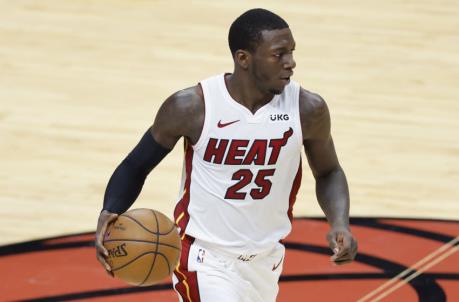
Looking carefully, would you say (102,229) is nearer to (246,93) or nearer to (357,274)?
(246,93)

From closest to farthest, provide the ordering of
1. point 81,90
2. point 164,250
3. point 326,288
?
point 164,250, point 326,288, point 81,90

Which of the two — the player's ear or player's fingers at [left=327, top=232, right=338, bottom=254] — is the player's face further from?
player's fingers at [left=327, top=232, right=338, bottom=254]

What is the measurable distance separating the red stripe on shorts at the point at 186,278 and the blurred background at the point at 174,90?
323 cm

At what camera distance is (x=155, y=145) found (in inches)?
219

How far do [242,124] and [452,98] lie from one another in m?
6.73

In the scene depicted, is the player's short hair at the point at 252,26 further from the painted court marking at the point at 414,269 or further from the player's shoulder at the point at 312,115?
the painted court marking at the point at 414,269

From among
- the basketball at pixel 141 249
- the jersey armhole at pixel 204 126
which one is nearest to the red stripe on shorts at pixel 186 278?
the basketball at pixel 141 249

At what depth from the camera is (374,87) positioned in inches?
477

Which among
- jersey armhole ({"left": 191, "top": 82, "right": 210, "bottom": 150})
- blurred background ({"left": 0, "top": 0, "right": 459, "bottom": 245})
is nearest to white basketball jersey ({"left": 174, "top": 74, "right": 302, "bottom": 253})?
jersey armhole ({"left": 191, "top": 82, "right": 210, "bottom": 150})

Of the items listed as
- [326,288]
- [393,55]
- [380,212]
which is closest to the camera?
[326,288]

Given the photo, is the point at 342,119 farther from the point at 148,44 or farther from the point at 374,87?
the point at 148,44

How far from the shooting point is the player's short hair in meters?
5.29

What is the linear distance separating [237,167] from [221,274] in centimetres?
50

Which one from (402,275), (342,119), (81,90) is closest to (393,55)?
(342,119)
